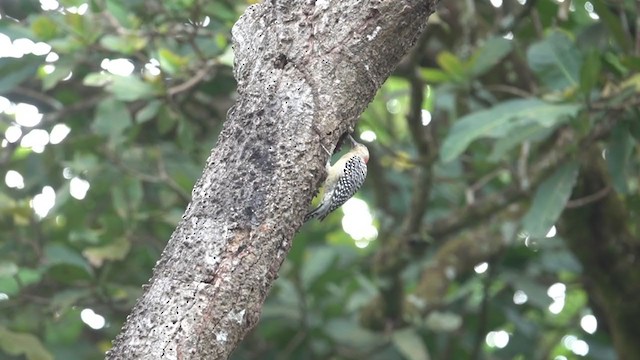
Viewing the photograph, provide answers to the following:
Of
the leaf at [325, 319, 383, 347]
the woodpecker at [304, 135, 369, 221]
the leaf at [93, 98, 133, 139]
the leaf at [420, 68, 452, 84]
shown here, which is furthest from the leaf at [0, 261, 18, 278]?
the leaf at [420, 68, 452, 84]

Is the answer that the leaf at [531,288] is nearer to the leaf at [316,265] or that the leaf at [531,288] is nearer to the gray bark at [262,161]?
the leaf at [316,265]

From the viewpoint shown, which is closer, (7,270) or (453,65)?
(7,270)

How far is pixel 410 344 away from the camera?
5.09m

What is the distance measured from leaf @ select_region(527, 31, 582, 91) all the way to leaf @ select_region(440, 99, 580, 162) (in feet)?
0.58

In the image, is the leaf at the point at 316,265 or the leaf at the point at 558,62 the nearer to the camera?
the leaf at the point at 558,62

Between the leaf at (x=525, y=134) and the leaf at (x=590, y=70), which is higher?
the leaf at (x=590, y=70)

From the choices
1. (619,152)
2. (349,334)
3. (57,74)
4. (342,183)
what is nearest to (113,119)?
(57,74)

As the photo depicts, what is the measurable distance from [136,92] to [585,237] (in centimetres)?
233

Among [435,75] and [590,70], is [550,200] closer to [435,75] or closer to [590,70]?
[590,70]

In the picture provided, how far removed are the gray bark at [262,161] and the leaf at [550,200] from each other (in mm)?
1929

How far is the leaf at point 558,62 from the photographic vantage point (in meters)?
4.25

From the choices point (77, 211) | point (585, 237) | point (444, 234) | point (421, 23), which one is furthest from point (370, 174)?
point (421, 23)

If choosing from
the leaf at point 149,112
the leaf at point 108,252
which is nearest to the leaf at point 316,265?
the leaf at point 108,252

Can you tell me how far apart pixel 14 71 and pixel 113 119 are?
61 cm
